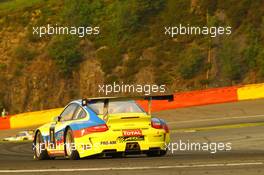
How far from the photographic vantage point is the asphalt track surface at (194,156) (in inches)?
389

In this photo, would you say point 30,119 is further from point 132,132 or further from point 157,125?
point 132,132

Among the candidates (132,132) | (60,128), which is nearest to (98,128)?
(132,132)

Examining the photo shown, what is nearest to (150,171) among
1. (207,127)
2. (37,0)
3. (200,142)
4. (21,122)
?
(200,142)

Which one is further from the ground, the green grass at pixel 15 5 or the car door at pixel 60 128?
the green grass at pixel 15 5

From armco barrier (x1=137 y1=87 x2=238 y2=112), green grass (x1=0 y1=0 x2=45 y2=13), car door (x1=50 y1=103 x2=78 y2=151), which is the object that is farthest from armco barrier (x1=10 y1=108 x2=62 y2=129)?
green grass (x1=0 y1=0 x2=45 y2=13)

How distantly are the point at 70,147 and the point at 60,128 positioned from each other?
0.64m

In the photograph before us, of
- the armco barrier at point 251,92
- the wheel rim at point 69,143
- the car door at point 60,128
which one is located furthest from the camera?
the armco barrier at point 251,92

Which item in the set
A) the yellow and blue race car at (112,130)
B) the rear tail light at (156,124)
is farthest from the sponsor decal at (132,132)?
the rear tail light at (156,124)

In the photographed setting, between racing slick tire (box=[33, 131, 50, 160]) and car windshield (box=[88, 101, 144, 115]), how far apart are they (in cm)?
181

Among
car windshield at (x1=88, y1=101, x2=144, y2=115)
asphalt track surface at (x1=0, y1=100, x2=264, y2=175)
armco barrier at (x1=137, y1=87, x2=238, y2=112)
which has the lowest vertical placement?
asphalt track surface at (x1=0, y1=100, x2=264, y2=175)

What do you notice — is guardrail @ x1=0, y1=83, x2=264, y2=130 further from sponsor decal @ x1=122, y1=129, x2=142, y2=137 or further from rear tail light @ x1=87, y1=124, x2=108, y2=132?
rear tail light @ x1=87, y1=124, x2=108, y2=132

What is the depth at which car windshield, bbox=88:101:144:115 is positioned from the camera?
518 inches

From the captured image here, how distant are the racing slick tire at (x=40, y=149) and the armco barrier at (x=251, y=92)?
1150cm

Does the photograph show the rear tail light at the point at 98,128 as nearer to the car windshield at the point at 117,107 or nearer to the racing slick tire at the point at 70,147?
the car windshield at the point at 117,107
